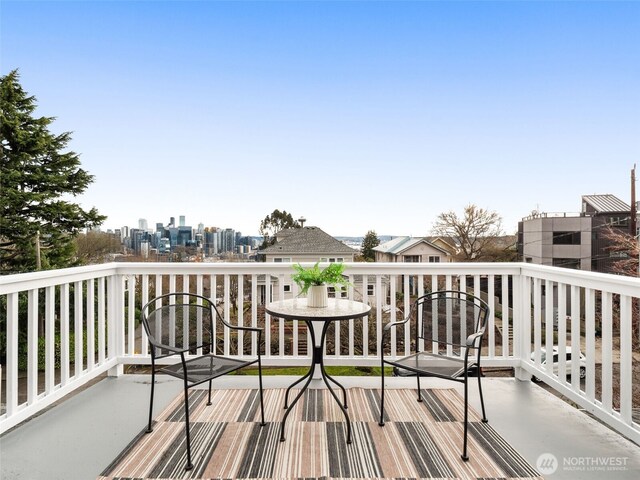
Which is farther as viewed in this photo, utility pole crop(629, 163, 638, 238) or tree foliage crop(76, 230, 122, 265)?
tree foliage crop(76, 230, 122, 265)

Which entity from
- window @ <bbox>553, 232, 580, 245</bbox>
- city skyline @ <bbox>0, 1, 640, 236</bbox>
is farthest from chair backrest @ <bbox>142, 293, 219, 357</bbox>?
window @ <bbox>553, 232, 580, 245</bbox>

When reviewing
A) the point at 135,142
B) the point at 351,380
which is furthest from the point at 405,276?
the point at 135,142

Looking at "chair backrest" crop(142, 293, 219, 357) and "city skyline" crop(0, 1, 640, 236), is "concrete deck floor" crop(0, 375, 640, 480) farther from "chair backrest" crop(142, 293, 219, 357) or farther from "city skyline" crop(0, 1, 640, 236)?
"city skyline" crop(0, 1, 640, 236)

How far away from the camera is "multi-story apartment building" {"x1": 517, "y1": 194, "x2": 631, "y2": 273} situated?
19.1 ft

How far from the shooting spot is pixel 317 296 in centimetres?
249

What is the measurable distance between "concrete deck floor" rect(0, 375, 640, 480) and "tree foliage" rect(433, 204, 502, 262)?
565 cm

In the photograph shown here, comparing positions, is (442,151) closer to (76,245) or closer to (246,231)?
(246,231)

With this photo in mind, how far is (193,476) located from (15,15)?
775 centimetres

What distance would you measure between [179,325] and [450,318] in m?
1.90

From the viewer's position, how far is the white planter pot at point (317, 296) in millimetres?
2481

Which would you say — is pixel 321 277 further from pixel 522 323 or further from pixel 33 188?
pixel 33 188

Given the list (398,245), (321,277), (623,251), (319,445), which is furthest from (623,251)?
(319,445)

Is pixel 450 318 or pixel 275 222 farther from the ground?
pixel 275 222

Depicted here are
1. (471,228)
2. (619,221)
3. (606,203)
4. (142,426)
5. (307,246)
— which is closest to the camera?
(142,426)
